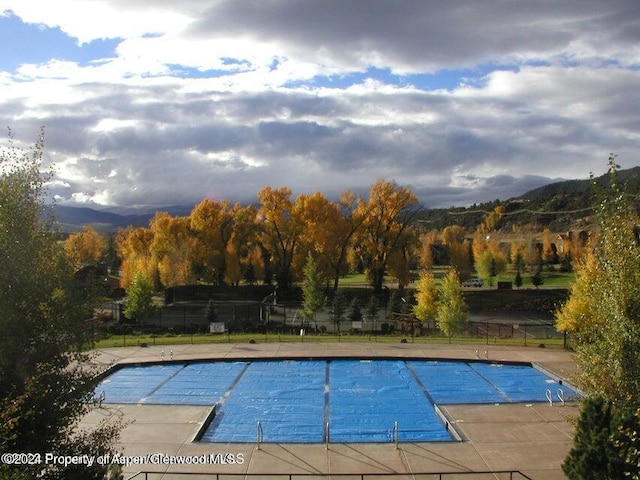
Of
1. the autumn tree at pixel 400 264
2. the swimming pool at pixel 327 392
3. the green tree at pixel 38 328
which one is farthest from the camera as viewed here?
the autumn tree at pixel 400 264

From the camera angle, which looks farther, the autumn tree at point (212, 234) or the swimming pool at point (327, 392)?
the autumn tree at point (212, 234)

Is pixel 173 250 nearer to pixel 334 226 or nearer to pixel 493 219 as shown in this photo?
pixel 334 226

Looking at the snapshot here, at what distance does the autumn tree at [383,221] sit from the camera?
2269 inches

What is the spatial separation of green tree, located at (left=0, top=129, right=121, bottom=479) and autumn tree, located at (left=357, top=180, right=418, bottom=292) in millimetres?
48240

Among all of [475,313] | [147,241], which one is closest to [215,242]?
[147,241]

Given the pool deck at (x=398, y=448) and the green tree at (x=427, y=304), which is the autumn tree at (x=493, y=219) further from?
the pool deck at (x=398, y=448)

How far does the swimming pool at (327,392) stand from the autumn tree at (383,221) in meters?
30.0

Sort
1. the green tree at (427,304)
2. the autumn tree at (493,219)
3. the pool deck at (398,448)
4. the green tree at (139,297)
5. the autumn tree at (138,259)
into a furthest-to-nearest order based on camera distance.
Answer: the autumn tree at (493,219), the autumn tree at (138,259), the green tree at (139,297), the green tree at (427,304), the pool deck at (398,448)

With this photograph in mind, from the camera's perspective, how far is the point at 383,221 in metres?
58.4

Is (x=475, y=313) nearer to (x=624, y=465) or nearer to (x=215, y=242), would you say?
(x=215, y=242)

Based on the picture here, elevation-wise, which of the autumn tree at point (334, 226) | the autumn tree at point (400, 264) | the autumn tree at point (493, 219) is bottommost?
the autumn tree at point (400, 264)

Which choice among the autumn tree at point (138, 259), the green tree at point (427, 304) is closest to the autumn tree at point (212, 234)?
the autumn tree at point (138, 259)

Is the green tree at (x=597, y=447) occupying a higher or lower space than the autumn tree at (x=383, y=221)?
lower

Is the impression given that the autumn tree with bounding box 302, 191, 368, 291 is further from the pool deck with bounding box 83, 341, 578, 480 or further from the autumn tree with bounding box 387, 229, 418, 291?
the pool deck with bounding box 83, 341, 578, 480
